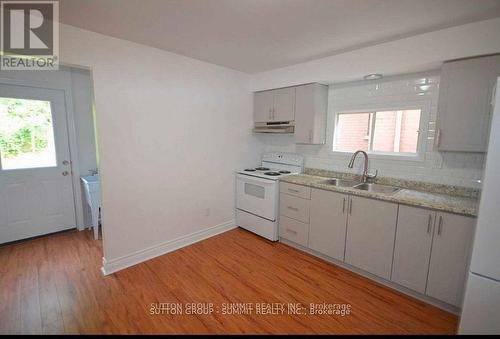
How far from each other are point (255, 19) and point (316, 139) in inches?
69.0

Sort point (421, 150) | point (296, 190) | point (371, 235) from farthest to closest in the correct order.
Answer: point (296, 190) → point (421, 150) → point (371, 235)

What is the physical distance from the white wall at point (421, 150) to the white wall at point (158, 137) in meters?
1.48

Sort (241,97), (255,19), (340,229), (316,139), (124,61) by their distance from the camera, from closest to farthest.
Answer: (255,19), (124,61), (340,229), (316,139), (241,97)

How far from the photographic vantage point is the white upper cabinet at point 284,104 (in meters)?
3.34

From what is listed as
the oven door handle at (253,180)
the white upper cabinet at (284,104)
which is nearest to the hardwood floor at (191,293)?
the oven door handle at (253,180)

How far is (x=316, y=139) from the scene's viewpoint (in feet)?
10.5

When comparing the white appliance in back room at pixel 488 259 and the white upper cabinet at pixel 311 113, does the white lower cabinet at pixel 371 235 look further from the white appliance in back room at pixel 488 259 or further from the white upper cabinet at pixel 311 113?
the white upper cabinet at pixel 311 113

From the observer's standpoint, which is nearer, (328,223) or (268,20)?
(268,20)

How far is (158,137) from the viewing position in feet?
9.16

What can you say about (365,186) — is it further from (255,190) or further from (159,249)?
(159,249)

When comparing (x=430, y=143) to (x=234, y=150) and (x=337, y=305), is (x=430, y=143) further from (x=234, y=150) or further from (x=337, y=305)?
(x=234, y=150)

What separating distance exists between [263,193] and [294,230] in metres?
0.66

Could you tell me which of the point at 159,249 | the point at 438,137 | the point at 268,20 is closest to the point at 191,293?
the point at 159,249

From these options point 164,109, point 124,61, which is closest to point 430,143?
point 164,109
